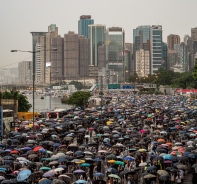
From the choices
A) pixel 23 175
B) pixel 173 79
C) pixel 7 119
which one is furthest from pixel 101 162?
pixel 173 79

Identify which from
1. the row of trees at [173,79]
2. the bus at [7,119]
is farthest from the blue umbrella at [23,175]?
the row of trees at [173,79]

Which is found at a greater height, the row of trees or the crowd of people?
the row of trees

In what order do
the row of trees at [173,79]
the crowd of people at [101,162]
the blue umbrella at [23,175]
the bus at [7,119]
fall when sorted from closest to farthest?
the blue umbrella at [23,175] → the crowd of people at [101,162] → the bus at [7,119] → the row of trees at [173,79]

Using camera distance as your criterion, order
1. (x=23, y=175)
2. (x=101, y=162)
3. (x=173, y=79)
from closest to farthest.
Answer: (x=23, y=175) → (x=101, y=162) → (x=173, y=79)

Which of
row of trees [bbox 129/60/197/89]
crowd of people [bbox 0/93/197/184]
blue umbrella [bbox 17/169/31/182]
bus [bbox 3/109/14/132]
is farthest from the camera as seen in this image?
row of trees [bbox 129/60/197/89]

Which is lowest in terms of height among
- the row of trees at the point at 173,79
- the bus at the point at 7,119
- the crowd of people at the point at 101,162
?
the crowd of people at the point at 101,162

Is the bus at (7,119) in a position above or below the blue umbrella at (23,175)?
above

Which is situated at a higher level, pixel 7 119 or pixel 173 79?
pixel 173 79

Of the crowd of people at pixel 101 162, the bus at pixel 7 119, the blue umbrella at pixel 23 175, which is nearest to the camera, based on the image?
the blue umbrella at pixel 23 175

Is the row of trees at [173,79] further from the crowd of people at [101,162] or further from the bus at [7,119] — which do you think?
the crowd of people at [101,162]

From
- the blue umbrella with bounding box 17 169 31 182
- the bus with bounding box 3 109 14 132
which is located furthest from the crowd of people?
the bus with bounding box 3 109 14 132

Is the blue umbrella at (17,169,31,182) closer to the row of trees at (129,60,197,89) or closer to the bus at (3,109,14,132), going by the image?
the bus at (3,109,14,132)

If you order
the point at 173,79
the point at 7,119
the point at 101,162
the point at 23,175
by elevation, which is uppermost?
the point at 173,79

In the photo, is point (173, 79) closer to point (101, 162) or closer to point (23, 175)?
point (101, 162)
